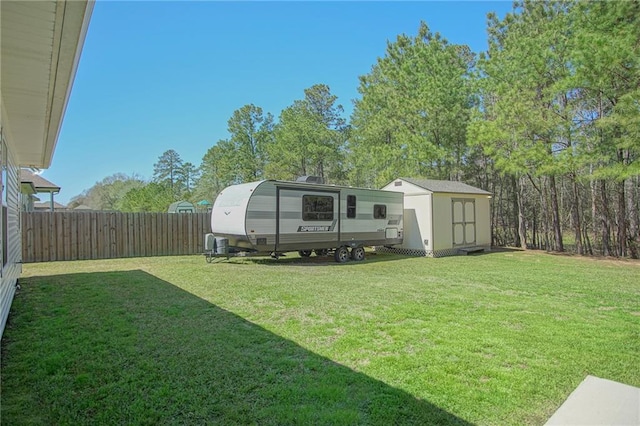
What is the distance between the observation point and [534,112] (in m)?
12.7

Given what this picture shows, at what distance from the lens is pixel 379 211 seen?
12.8 m

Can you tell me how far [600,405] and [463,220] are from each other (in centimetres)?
1246

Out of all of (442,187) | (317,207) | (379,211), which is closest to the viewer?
(317,207)

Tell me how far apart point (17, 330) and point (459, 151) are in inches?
689

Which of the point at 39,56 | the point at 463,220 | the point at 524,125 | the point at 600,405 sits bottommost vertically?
the point at 600,405

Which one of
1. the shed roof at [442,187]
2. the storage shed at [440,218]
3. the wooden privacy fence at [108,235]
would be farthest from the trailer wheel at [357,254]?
the wooden privacy fence at [108,235]

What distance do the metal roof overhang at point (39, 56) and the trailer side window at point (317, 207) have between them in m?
6.45

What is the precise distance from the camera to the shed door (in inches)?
557

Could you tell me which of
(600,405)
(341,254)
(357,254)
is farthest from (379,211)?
(600,405)

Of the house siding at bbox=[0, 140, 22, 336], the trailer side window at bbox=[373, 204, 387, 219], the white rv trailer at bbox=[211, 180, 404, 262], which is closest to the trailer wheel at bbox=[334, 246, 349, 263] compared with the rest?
the white rv trailer at bbox=[211, 180, 404, 262]

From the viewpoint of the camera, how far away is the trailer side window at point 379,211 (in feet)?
41.5

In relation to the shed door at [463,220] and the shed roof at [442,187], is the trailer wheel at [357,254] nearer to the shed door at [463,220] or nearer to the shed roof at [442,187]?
the shed roof at [442,187]

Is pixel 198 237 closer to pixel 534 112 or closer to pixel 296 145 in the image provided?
pixel 534 112

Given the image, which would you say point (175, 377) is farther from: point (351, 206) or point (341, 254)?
point (351, 206)
